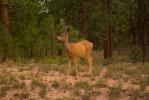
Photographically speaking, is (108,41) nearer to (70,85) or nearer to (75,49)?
(75,49)

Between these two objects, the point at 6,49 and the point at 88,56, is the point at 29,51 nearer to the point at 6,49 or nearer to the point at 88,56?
the point at 6,49

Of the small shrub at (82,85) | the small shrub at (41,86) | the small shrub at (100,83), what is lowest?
the small shrub at (100,83)

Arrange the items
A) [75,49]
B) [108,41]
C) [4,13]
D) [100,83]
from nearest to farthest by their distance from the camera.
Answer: [100,83], [75,49], [4,13], [108,41]

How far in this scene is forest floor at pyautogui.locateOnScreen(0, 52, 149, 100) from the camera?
11695 millimetres

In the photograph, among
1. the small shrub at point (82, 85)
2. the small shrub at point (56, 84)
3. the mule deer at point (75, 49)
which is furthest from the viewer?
the mule deer at point (75, 49)

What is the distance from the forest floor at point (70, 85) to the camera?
11695 mm

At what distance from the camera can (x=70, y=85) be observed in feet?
41.7

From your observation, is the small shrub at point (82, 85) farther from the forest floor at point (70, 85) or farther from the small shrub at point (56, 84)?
the small shrub at point (56, 84)

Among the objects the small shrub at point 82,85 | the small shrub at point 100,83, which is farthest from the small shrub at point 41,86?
the small shrub at point 100,83

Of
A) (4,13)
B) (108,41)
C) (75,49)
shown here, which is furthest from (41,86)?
(108,41)

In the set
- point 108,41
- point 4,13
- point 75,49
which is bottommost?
point 108,41

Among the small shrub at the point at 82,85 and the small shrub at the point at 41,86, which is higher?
the small shrub at the point at 41,86

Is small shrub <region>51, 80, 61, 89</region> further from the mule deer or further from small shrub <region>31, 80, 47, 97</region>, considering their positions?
the mule deer

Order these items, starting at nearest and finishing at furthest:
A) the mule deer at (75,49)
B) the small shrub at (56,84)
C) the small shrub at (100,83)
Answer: the small shrub at (56,84)
the small shrub at (100,83)
the mule deer at (75,49)
